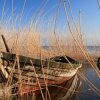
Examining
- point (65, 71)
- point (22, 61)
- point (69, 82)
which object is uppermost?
point (22, 61)

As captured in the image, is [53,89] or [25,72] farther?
[53,89]

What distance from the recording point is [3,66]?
5.36m

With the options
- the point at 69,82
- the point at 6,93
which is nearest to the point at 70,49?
the point at 69,82

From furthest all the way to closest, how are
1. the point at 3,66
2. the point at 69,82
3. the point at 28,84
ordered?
the point at 69,82, the point at 28,84, the point at 3,66

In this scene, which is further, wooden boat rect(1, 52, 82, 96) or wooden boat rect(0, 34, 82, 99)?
wooden boat rect(1, 52, 82, 96)

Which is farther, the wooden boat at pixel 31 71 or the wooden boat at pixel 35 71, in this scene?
the wooden boat at pixel 35 71

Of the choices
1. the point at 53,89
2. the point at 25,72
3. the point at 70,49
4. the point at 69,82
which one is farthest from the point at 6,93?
the point at 70,49

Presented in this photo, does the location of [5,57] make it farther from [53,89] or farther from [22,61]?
[53,89]

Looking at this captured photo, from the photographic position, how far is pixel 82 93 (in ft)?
20.8

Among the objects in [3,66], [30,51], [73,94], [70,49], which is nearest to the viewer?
[3,66]

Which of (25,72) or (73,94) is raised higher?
(25,72)

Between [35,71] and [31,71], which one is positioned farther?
[31,71]

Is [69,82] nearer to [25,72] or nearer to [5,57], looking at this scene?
[25,72]

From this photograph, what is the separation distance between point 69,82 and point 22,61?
3123mm
